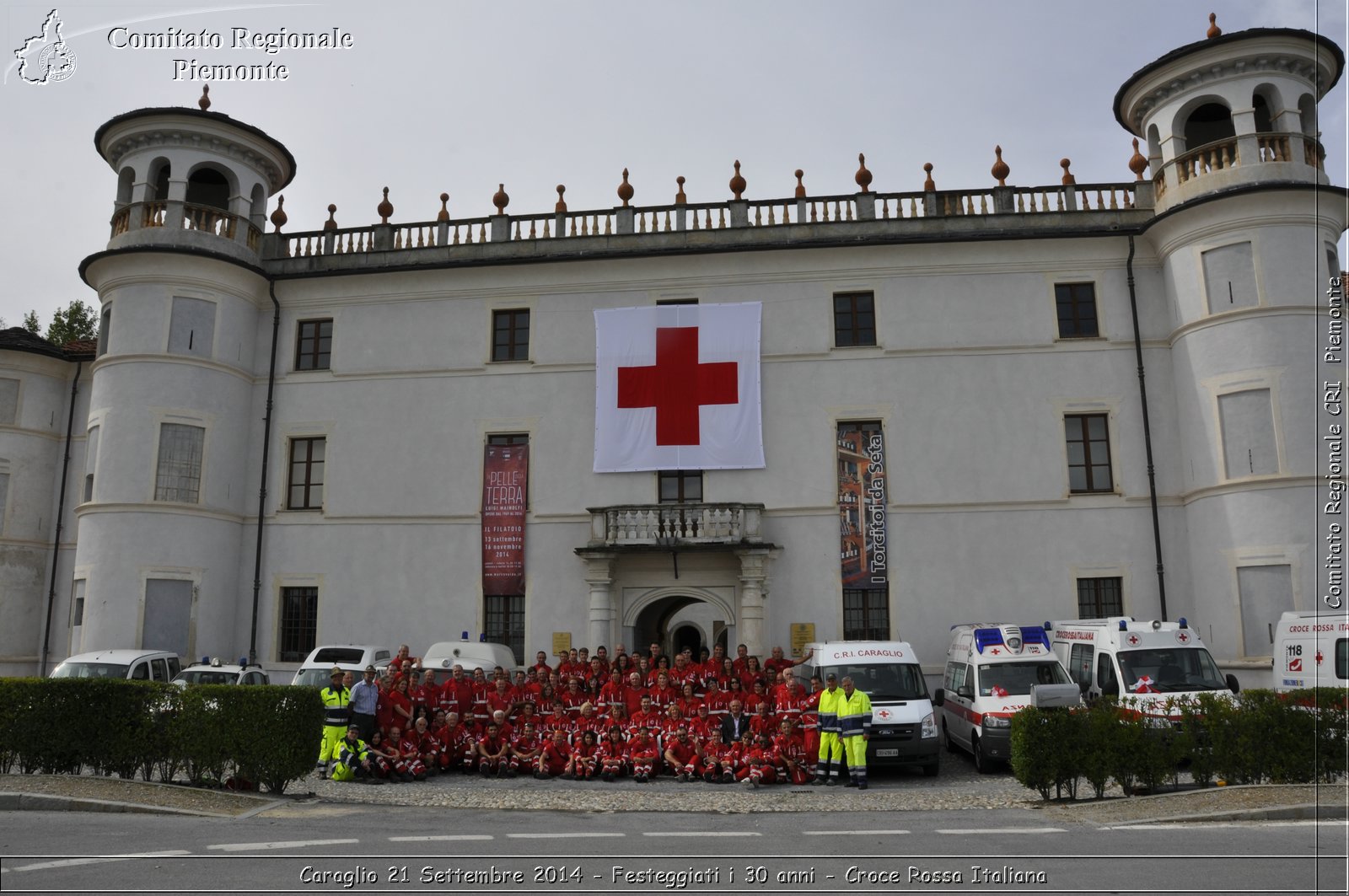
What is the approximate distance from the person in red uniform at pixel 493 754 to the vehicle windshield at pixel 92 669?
817 centimetres

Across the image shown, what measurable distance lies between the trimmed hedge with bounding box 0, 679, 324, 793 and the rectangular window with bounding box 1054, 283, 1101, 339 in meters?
18.9

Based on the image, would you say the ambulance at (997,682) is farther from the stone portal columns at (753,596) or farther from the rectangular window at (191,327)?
the rectangular window at (191,327)

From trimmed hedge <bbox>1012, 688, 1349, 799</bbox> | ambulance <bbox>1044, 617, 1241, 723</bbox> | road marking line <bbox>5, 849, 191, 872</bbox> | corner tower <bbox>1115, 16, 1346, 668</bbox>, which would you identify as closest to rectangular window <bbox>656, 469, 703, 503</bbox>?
ambulance <bbox>1044, 617, 1241, 723</bbox>

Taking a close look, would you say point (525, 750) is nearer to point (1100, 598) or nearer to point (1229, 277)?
point (1100, 598)

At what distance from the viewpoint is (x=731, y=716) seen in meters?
15.9

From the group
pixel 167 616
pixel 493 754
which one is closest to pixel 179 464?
pixel 167 616

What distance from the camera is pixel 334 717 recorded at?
609 inches

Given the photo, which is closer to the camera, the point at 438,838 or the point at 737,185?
the point at 438,838

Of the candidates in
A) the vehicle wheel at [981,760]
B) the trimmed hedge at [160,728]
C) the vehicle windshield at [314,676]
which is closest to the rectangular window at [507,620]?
the vehicle windshield at [314,676]

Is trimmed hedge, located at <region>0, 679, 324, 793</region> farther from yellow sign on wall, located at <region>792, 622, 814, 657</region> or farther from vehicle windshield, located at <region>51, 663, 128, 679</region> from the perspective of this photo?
yellow sign on wall, located at <region>792, 622, 814, 657</region>

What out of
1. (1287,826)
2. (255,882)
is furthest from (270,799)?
(1287,826)

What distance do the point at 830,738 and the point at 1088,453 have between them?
11709 millimetres

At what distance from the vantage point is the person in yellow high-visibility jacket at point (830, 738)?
Answer: 15.0 meters

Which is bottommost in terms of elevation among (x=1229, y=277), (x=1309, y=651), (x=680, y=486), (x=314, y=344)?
(x=1309, y=651)
